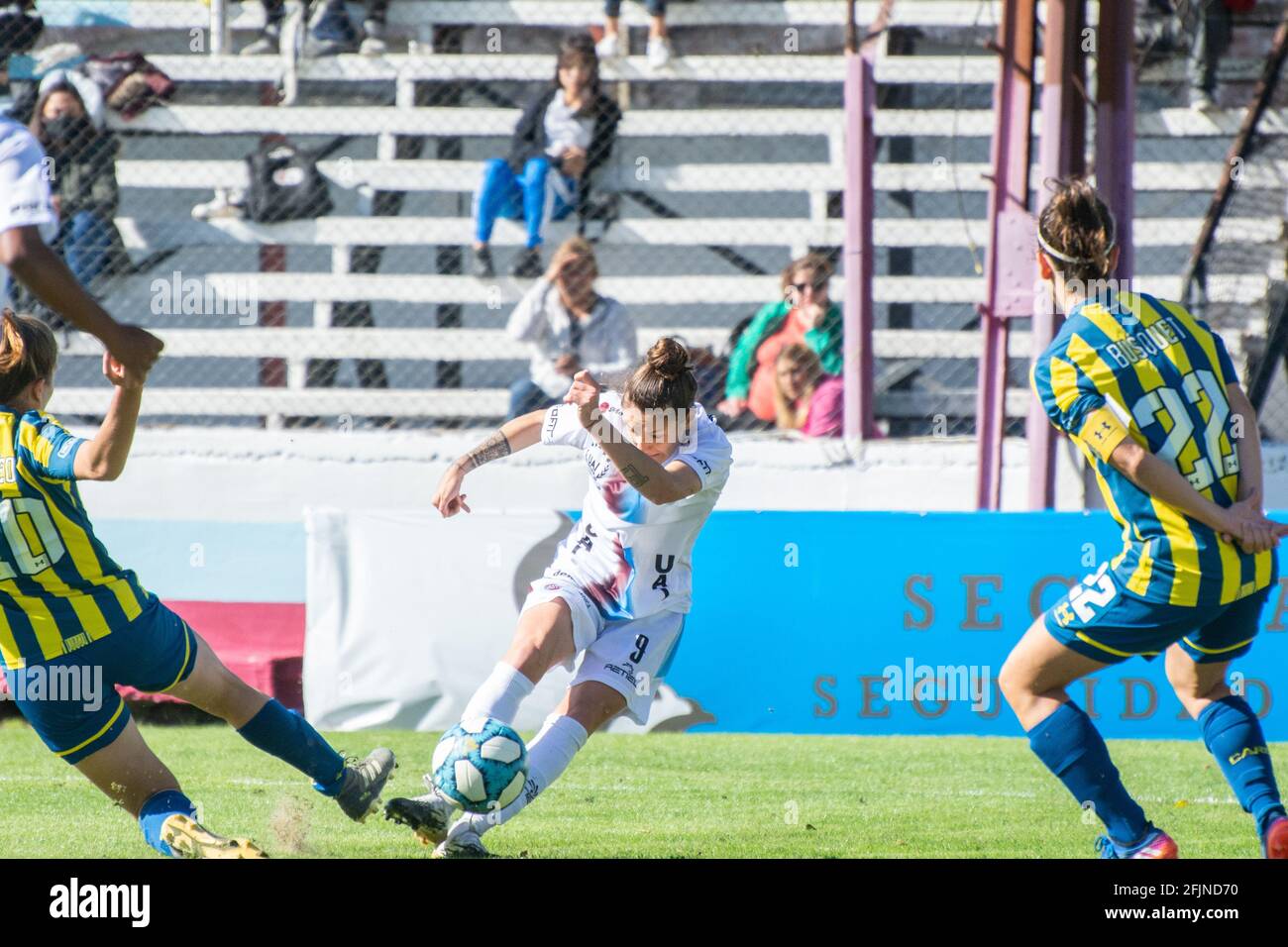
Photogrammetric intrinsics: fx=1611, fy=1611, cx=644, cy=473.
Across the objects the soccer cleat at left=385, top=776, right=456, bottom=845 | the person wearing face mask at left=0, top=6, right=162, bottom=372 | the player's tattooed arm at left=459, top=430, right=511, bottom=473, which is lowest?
the soccer cleat at left=385, top=776, right=456, bottom=845

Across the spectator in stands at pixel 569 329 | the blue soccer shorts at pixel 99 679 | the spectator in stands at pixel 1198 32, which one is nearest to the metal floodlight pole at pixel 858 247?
the spectator in stands at pixel 569 329

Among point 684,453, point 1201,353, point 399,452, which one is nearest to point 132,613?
point 684,453

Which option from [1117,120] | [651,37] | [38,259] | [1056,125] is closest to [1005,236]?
[1056,125]

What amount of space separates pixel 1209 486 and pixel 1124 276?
4.59 m

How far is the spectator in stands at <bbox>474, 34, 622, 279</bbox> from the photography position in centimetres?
1091

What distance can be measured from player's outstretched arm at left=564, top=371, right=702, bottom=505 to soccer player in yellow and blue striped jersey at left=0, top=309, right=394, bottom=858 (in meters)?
1.36

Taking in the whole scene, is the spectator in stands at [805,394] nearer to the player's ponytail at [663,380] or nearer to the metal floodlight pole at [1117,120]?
the metal floodlight pole at [1117,120]

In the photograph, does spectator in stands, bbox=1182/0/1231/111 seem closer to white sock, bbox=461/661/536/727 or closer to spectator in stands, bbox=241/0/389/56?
spectator in stands, bbox=241/0/389/56

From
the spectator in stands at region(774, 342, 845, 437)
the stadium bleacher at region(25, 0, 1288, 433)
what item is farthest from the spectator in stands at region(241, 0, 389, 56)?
the spectator in stands at region(774, 342, 845, 437)

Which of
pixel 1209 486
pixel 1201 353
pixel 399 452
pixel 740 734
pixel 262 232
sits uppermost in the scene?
pixel 1201 353

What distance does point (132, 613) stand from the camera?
4801 mm

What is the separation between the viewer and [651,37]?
1205 cm

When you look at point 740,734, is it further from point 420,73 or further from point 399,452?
point 420,73

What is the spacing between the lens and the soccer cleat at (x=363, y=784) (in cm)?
520
